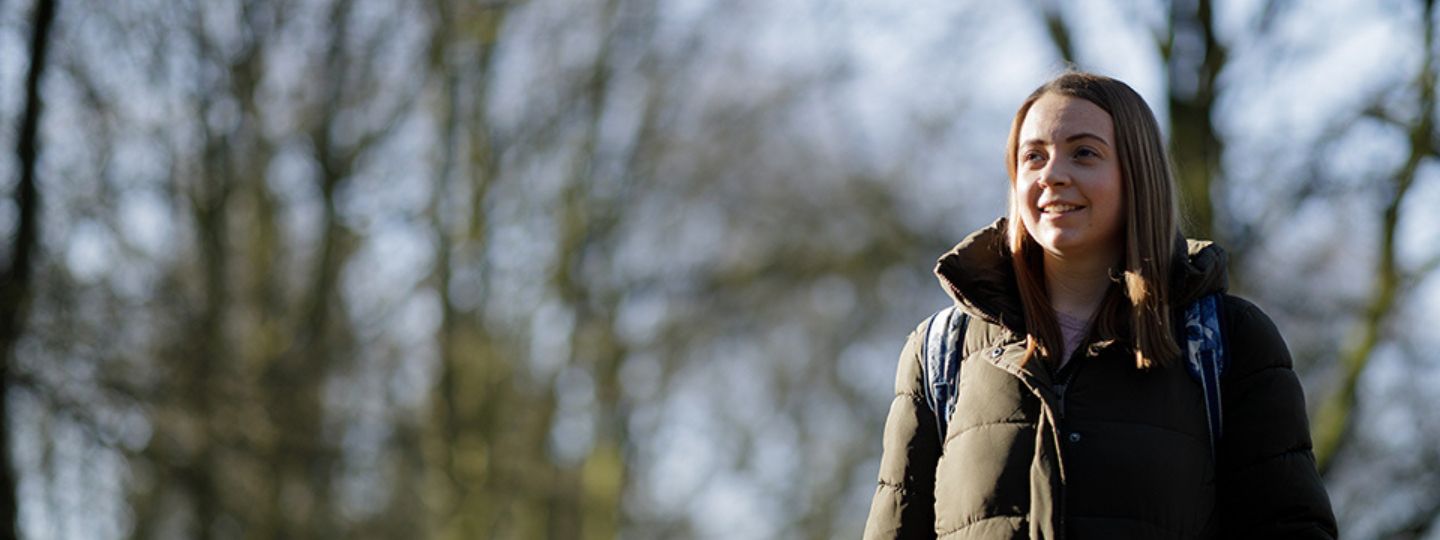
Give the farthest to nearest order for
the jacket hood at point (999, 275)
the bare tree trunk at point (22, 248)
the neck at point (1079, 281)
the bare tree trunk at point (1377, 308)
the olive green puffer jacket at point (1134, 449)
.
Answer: the bare tree trunk at point (22, 248) < the bare tree trunk at point (1377, 308) < the neck at point (1079, 281) < the jacket hood at point (999, 275) < the olive green puffer jacket at point (1134, 449)

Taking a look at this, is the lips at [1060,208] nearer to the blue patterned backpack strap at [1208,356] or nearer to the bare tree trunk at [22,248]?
the blue patterned backpack strap at [1208,356]

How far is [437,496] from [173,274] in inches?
148

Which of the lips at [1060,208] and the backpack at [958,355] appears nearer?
the backpack at [958,355]

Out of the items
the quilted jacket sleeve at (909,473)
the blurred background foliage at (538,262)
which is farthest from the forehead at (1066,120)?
the blurred background foliage at (538,262)

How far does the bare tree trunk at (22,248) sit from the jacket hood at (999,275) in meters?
8.23

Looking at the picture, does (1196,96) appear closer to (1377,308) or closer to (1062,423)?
(1377,308)

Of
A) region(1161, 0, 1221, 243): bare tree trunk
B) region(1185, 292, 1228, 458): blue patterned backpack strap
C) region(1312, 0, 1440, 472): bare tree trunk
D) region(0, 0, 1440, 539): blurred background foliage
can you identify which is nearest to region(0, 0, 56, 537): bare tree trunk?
region(0, 0, 1440, 539): blurred background foliage

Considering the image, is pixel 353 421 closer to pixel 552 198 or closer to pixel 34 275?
pixel 552 198

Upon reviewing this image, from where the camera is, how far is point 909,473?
134 inches

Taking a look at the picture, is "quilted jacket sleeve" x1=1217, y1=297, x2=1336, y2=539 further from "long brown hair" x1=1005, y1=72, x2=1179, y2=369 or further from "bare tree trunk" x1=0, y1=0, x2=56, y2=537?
"bare tree trunk" x1=0, y1=0, x2=56, y2=537

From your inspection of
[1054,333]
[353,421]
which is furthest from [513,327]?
[1054,333]

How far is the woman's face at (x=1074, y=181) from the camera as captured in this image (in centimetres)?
331

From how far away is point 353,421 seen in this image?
17.0 metres

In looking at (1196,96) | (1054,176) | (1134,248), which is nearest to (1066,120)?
(1054,176)
